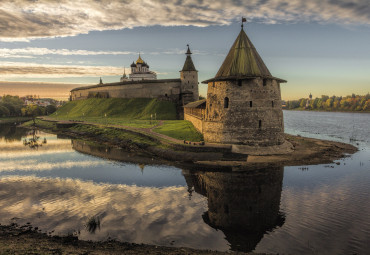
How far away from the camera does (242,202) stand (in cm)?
1611

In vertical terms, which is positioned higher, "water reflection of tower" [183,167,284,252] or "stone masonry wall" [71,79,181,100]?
"stone masonry wall" [71,79,181,100]

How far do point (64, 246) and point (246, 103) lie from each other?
22259 millimetres

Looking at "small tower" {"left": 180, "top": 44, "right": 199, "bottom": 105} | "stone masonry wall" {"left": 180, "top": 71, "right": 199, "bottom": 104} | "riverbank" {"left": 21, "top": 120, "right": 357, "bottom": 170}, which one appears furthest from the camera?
"stone masonry wall" {"left": 180, "top": 71, "right": 199, "bottom": 104}

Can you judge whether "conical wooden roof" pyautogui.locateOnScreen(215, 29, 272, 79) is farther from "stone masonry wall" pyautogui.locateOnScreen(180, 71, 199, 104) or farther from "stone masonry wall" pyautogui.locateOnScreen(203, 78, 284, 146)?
"stone masonry wall" pyautogui.locateOnScreen(180, 71, 199, 104)

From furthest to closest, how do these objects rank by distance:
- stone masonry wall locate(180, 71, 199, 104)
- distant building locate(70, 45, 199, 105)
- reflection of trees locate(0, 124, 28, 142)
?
1. distant building locate(70, 45, 199, 105)
2. stone masonry wall locate(180, 71, 199, 104)
3. reflection of trees locate(0, 124, 28, 142)

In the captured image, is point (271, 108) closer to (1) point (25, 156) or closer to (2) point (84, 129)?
(1) point (25, 156)

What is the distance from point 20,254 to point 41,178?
1368 cm

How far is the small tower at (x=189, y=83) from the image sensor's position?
213ft

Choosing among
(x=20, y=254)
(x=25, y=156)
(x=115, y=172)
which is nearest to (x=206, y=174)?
(x=115, y=172)

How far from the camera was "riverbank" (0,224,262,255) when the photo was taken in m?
10.1

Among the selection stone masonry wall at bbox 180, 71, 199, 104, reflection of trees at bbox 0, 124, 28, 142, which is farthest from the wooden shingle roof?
reflection of trees at bbox 0, 124, 28, 142

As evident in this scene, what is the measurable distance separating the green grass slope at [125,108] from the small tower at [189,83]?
13.3 feet

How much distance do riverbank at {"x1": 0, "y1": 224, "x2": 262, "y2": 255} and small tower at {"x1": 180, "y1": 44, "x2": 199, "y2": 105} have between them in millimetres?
55244

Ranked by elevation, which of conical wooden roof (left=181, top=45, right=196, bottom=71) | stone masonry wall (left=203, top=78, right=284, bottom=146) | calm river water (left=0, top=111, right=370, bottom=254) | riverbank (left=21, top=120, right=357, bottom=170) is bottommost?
calm river water (left=0, top=111, right=370, bottom=254)
